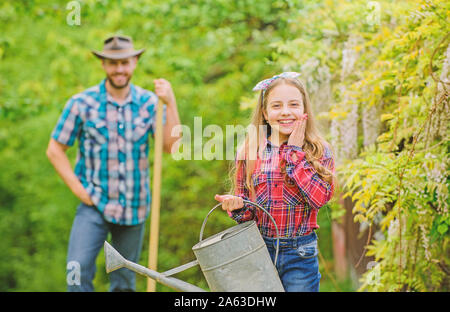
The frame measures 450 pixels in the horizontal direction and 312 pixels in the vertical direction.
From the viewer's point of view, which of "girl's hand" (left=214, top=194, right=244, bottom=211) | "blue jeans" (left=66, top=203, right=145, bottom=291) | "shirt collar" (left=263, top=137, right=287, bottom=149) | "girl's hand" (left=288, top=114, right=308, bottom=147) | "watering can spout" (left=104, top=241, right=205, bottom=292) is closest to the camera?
"watering can spout" (left=104, top=241, right=205, bottom=292)

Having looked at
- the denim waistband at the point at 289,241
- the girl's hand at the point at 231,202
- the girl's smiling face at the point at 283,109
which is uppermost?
the girl's smiling face at the point at 283,109

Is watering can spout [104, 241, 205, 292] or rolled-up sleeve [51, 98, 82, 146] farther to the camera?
rolled-up sleeve [51, 98, 82, 146]

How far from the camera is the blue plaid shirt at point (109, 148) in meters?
3.88

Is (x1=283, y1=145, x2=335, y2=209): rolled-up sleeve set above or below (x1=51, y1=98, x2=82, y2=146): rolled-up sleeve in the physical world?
below

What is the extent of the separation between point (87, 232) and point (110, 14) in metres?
3.69

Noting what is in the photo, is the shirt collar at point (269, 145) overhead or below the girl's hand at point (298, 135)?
below

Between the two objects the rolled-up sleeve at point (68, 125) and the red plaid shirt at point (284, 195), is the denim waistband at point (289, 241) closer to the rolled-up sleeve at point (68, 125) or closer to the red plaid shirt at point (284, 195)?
the red plaid shirt at point (284, 195)

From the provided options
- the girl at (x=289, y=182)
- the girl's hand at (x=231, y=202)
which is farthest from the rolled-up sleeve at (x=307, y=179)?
the girl's hand at (x=231, y=202)

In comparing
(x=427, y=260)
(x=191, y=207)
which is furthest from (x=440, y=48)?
(x=191, y=207)

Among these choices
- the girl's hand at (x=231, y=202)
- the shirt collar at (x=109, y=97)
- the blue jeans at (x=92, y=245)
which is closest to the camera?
the girl's hand at (x=231, y=202)

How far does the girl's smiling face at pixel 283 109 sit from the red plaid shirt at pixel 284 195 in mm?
76

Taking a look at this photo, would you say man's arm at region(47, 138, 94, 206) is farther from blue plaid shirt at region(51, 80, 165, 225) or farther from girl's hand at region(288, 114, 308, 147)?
girl's hand at region(288, 114, 308, 147)

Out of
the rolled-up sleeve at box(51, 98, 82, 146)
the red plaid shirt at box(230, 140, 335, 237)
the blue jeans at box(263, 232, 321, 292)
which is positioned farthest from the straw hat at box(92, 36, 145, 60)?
the blue jeans at box(263, 232, 321, 292)

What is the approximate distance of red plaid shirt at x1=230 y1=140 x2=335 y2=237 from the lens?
95.6 inches
